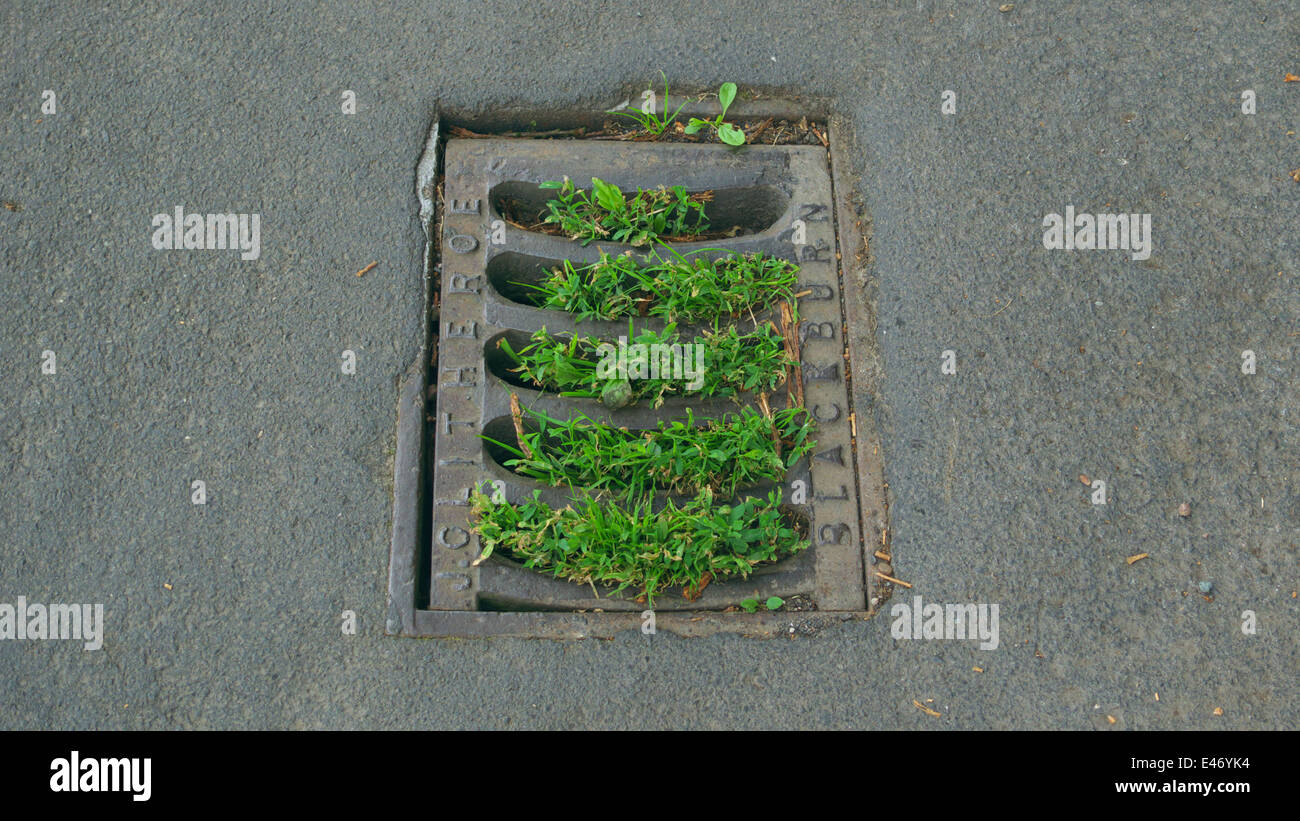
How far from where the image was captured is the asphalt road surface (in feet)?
7.13

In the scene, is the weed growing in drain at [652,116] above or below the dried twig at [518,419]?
above

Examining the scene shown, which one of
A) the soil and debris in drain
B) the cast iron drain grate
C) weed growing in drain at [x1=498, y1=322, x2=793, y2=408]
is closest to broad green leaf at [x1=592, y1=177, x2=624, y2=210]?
the cast iron drain grate

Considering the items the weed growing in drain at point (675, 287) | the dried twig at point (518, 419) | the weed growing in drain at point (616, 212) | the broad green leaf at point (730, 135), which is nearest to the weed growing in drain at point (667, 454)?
the dried twig at point (518, 419)

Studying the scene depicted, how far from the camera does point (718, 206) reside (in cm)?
265

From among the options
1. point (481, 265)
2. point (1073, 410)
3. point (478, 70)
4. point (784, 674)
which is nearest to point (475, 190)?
point (481, 265)

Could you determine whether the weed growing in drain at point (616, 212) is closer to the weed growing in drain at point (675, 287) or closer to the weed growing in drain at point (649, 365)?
the weed growing in drain at point (675, 287)

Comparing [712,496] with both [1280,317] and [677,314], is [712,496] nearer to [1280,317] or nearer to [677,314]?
[677,314]

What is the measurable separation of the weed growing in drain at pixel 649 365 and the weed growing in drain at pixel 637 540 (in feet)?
0.96

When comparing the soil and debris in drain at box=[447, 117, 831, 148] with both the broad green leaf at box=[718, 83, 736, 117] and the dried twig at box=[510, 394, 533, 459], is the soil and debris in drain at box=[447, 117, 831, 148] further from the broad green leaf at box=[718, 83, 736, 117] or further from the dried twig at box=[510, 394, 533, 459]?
the dried twig at box=[510, 394, 533, 459]

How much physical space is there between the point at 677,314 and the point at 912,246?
2.33 ft

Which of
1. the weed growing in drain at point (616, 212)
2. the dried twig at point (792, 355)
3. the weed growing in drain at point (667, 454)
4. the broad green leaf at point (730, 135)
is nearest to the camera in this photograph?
the weed growing in drain at point (667, 454)

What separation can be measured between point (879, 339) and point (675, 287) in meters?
0.58

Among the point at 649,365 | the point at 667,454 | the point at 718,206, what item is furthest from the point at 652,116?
the point at 667,454

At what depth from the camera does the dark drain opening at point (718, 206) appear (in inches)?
103
